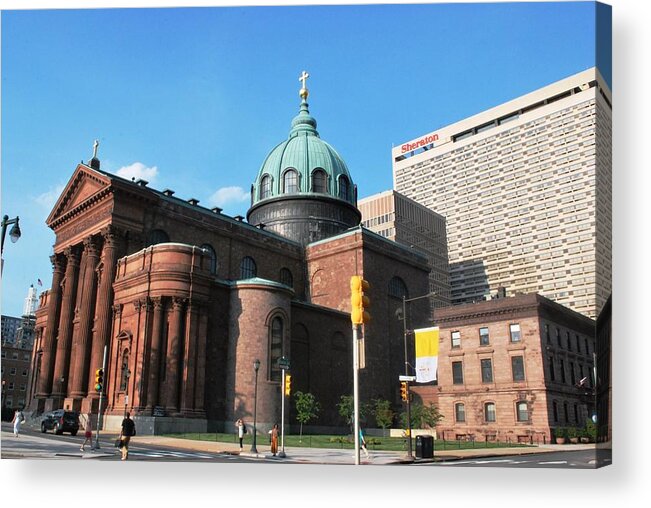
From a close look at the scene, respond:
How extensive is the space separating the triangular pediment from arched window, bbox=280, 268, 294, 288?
18.8 meters

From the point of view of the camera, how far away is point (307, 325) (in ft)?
171

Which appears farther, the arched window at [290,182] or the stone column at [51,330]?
the arched window at [290,182]

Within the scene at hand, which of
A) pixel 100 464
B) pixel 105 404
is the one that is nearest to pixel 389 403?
pixel 105 404

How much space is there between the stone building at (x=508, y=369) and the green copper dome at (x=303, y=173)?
78.0ft

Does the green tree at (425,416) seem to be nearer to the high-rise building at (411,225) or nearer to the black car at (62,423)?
the black car at (62,423)

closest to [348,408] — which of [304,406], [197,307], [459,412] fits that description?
[304,406]

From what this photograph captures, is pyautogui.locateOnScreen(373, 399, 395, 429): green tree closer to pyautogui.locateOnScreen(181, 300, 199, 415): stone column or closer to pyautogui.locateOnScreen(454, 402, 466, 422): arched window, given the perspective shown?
pyautogui.locateOnScreen(454, 402, 466, 422): arched window

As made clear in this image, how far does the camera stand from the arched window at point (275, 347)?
150ft

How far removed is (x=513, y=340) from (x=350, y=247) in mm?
20648

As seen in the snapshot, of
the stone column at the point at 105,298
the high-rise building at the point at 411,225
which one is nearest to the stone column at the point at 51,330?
the stone column at the point at 105,298

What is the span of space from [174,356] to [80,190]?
16824mm

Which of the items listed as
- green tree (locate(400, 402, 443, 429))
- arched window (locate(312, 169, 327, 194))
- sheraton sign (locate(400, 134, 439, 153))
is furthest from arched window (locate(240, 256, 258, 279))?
sheraton sign (locate(400, 134, 439, 153))

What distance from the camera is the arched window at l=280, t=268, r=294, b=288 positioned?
60.2 meters

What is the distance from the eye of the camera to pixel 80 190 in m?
50.0
